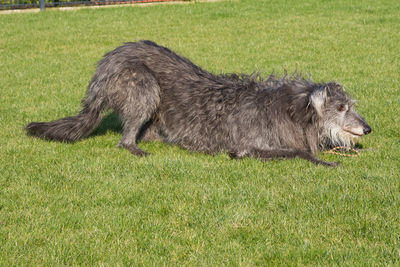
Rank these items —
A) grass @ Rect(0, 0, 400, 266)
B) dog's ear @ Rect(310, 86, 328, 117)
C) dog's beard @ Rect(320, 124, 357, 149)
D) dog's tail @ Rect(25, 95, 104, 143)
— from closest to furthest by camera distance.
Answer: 1. grass @ Rect(0, 0, 400, 266)
2. dog's ear @ Rect(310, 86, 328, 117)
3. dog's beard @ Rect(320, 124, 357, 149)
4. dog's tail @ Rect(25, 95, 104, 143)

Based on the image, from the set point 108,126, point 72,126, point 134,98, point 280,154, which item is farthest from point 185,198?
point 108,126

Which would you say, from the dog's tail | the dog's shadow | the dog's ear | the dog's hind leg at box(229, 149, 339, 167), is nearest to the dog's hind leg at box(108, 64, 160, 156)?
the dog's tail

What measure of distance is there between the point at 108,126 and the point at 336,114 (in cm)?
373

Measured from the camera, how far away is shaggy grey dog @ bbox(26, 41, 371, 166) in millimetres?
6930

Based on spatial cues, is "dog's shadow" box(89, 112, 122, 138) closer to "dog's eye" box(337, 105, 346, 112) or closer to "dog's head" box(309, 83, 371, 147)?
"dog's head" box(309, 83, 371, 147)

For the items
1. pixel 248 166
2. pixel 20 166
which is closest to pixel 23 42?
pixel 20 166

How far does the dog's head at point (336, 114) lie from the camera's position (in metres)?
6.79

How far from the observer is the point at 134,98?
745cm

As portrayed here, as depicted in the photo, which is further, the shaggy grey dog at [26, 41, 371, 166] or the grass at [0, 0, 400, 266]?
the shaggy grey dog at [26, 41, 371, 166]

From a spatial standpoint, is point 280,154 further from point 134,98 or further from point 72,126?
point 72,126

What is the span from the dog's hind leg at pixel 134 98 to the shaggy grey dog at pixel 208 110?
0.5 inches

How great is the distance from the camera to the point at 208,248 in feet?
15.3

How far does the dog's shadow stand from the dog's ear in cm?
318

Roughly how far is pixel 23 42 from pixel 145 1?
7017mm
